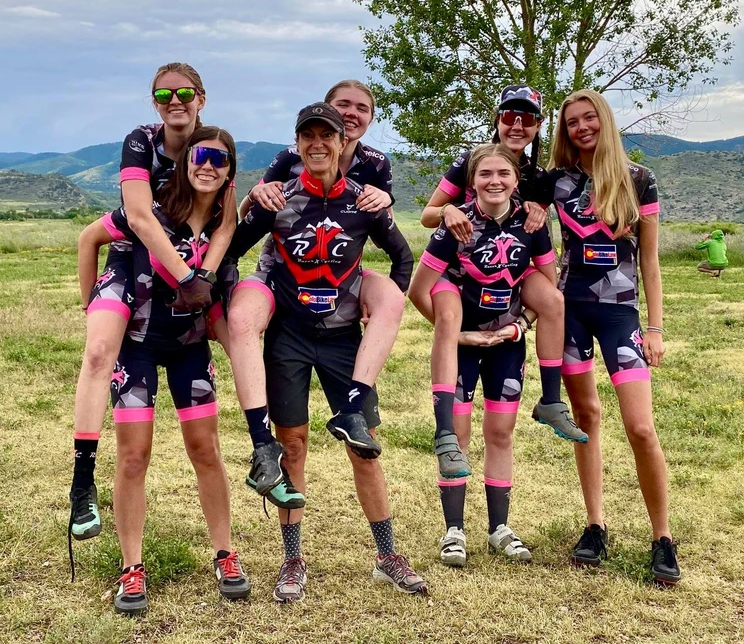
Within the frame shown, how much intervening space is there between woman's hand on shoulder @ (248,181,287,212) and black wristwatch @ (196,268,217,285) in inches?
18.6

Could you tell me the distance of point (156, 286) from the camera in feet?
13.3

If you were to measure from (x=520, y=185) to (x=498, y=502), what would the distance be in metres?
2.11

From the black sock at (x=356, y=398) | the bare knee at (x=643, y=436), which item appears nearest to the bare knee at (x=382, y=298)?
the black sock at (x=356, y=398)

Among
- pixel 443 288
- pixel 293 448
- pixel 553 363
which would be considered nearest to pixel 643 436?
pixel 553 363

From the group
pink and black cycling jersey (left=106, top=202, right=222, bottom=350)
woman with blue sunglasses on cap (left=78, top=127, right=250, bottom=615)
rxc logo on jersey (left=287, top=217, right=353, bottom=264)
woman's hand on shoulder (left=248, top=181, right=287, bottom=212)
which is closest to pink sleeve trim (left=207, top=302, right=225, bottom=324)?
woman with blue sunglasses on cap (left=78, top=127, right=250, bottom=615)

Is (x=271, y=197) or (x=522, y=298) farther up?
(x=271, y=197)

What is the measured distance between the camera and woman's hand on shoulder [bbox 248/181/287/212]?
4.03 meters

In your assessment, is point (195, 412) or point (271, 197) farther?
point (195, 412)

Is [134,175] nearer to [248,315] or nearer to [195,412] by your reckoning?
[248,315]

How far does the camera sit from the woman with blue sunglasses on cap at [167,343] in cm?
401

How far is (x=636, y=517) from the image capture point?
563 centimetres

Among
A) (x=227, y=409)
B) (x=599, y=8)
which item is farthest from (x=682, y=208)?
(x=227, y=409)

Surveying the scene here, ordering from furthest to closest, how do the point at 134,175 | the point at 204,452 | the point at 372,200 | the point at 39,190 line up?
the point at 39,190 < the point at 204,452 < the point at 372,200 < the point at 134,175

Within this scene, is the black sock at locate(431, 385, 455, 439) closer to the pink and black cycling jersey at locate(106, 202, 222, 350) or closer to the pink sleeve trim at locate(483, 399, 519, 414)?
the pink sleeve trim at locate(483, 399, 519, 414)
